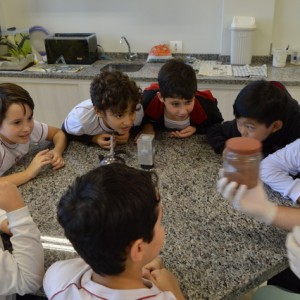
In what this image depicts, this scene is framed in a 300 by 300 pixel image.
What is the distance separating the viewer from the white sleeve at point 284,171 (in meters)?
1.08

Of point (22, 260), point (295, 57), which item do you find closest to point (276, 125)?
point (22, 260)

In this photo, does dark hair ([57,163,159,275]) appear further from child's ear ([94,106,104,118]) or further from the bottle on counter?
child's ear ([94,106,104,118])

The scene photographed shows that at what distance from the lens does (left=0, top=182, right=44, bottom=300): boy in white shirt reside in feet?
2.68

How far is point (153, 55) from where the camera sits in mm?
2861

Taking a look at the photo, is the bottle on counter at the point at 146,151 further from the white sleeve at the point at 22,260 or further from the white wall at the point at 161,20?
the white wall at the point at 161,20

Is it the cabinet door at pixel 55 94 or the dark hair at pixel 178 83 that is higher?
the dark hair at pixel 178 83

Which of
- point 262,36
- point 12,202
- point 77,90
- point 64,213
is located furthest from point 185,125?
point 262,36

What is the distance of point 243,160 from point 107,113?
720 mm

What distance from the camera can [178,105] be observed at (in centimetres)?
154

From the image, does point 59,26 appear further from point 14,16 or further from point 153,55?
point 153,55

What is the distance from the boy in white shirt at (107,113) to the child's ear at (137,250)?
769 millimetres

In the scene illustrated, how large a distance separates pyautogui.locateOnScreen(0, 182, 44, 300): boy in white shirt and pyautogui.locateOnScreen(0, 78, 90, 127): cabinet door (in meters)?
1.86

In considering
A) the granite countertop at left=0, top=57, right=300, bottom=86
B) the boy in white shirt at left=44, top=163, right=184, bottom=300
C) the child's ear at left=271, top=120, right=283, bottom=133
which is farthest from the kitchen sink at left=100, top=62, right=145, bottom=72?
the boy in white shirt at left=44, top=163, right=184, bottom=300

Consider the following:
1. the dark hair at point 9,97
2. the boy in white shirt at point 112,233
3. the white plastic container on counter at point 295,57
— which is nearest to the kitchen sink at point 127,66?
the white plastic container on counter at point 295,57
